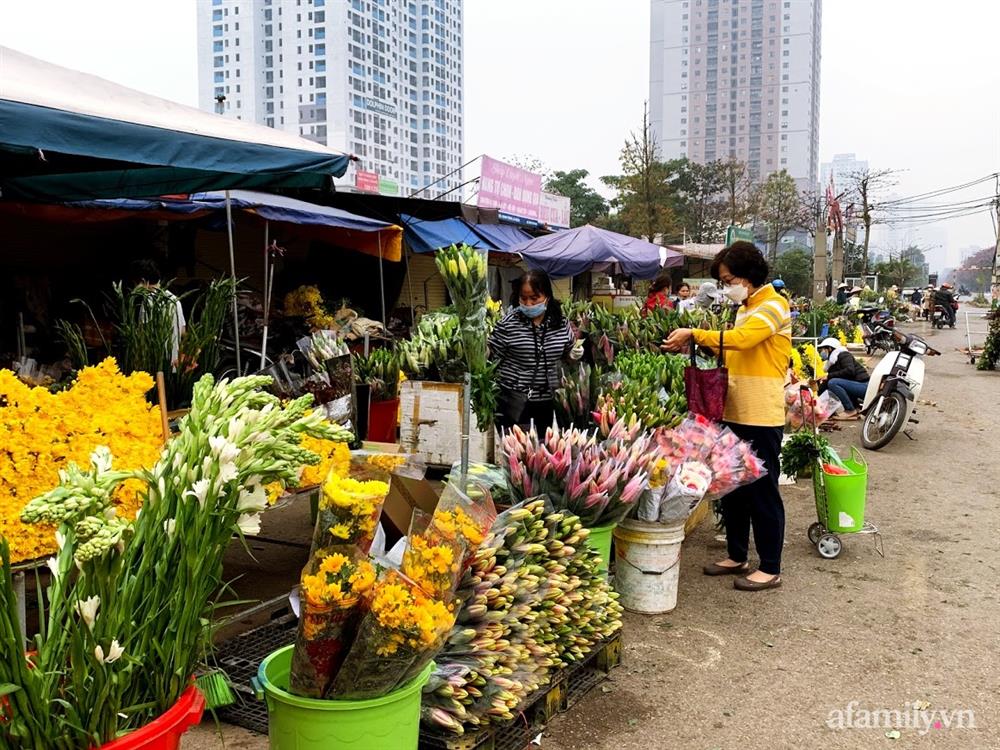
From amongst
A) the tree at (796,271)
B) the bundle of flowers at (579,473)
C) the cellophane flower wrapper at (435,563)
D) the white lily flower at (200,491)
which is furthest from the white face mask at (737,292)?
the tree at (796,271)

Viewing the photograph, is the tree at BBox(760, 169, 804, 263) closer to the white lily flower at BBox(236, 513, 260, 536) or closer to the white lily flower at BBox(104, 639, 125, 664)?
the white lily flower at BBox(236, 513, 260, 536)

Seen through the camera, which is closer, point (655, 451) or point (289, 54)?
point (655, 451)

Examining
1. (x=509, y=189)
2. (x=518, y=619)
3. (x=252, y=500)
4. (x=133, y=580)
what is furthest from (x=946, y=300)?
(x=133, y=580)

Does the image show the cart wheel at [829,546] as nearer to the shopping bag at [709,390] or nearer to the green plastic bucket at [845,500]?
Answer: the green plastic bucket at [845,500]

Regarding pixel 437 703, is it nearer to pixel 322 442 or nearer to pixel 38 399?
pixel 322 442

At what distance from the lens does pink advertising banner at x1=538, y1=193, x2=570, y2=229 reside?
1747 centimetres

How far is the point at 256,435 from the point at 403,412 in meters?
4.11

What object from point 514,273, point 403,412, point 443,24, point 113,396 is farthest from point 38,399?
point 443,24

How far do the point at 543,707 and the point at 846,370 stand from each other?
25.3 feet

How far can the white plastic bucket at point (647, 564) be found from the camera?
165 inches

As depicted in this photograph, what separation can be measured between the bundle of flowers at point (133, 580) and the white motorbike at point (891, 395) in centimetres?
792

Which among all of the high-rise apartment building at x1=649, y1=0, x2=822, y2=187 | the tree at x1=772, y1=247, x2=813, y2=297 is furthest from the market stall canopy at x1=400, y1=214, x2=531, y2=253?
the high-rise apartment building at x1=649, y1=0, x2=822, y2=187

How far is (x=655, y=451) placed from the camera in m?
4.05

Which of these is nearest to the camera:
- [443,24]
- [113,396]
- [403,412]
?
[113,396]
